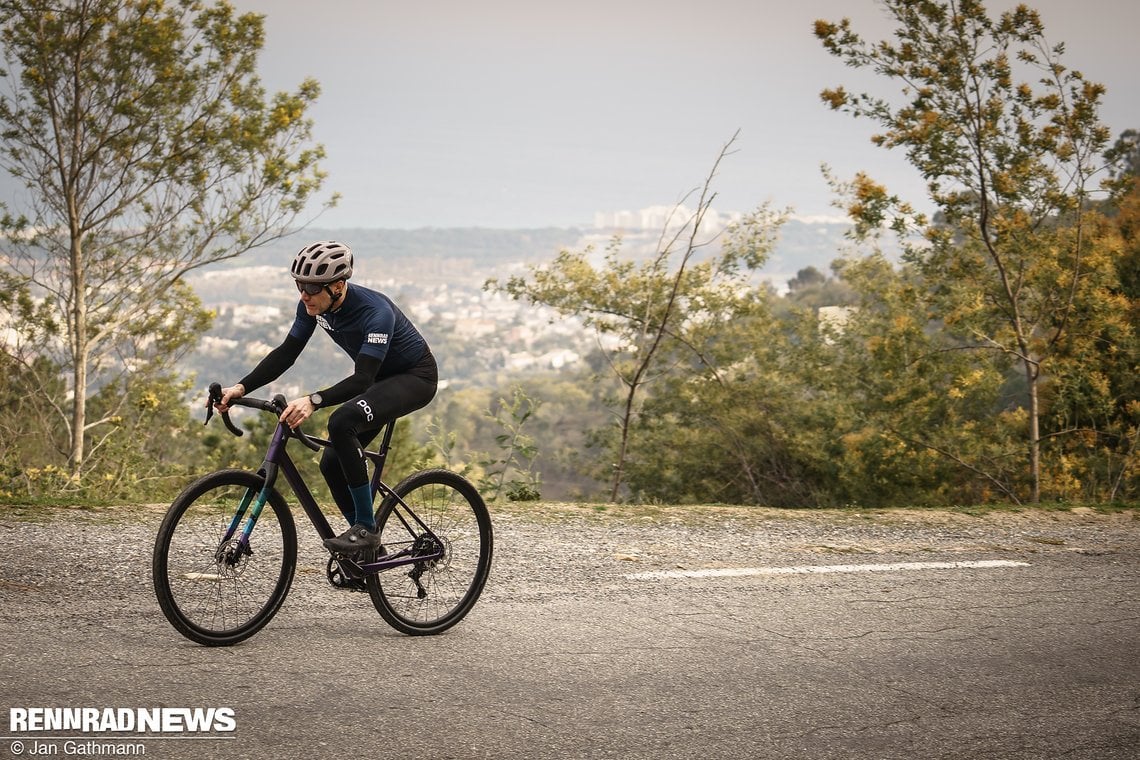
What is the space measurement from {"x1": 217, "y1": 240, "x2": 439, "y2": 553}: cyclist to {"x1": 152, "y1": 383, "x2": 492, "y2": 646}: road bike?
11cm

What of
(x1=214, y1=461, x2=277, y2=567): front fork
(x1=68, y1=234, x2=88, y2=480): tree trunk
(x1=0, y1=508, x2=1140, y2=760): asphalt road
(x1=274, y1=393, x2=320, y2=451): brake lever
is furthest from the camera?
(x1=68, y1=234, x2=88, y2=480): tree trunk

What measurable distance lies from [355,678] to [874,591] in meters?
3.52

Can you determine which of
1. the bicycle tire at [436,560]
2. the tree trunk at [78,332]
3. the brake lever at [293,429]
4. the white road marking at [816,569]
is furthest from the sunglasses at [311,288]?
the tree trunk at [78,332]

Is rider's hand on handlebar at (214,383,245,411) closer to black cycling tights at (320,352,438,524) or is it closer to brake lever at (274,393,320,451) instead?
brake lever at (274,393,320,451)

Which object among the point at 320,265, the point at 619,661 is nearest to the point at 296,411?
the point at 320,265

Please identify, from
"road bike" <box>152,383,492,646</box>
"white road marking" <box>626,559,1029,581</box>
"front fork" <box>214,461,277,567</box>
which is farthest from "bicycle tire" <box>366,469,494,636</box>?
"white road marking" <box>626,559,1029,581</box>

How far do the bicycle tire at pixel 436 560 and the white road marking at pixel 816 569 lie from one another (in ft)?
4.58

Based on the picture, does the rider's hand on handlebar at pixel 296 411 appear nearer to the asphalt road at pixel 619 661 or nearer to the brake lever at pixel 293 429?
the brake lever at pixel 293 429

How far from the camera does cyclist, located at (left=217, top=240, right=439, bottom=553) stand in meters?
4.96

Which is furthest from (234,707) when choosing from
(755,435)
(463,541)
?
(755,435)

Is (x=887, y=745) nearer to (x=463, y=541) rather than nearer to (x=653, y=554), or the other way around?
(x=463, y=541)

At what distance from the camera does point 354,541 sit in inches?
201

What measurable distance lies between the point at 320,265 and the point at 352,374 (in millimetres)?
567

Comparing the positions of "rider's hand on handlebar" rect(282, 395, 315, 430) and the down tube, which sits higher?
"rider's hand on handlebar" rect(282, 395, 315, 430)
